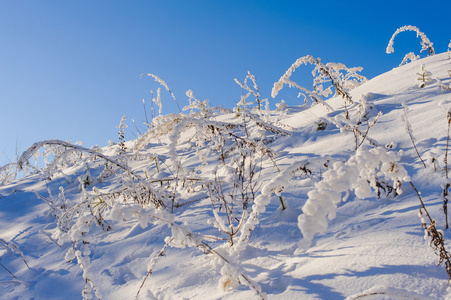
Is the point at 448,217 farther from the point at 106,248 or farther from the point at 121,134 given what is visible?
the point at 121,134

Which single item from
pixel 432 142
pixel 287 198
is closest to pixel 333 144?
pixel 432 142

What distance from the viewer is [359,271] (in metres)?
1.05

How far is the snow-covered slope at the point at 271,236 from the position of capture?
3.37ft

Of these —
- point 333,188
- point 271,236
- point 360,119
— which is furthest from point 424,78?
point 333,188

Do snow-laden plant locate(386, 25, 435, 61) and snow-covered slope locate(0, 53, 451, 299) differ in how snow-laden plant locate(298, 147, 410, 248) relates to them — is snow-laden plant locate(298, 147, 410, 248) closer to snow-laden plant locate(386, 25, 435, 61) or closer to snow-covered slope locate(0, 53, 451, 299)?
snow-covered slope locate(0, 53, 451, 299)

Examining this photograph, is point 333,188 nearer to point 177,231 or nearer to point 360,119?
point 177,231

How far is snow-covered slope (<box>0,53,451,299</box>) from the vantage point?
1028 mm

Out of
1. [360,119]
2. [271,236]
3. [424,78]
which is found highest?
[424,78]

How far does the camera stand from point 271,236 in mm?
1556

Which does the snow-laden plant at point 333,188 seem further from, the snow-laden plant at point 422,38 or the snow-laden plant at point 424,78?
the snow-laden plant at point 422,38

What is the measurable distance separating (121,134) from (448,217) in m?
4.34

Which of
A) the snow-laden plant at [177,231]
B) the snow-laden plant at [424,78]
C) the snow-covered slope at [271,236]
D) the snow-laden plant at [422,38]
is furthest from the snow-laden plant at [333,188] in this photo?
the snow-laden plant at [422,38]

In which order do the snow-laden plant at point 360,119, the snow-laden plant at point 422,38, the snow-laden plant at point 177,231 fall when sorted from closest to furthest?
1. the snow-laden plant at point 177,231
2. the snow-laden plant at point 360,119
3. the snow-laden plant at point 422,38

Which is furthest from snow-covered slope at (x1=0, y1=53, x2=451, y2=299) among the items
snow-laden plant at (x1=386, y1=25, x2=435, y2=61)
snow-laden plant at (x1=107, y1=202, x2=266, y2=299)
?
snow-laden plant at (x1=386, y1=25, x2=435, y2=61)
